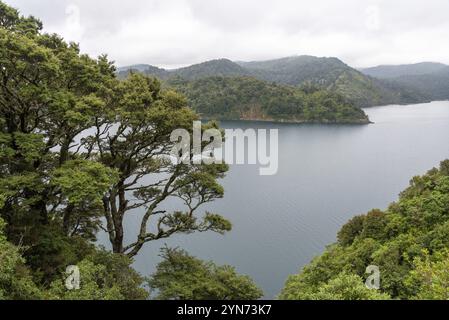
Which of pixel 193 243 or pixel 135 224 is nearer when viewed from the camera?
pixel 193 243

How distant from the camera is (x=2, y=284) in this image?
669 centimetres

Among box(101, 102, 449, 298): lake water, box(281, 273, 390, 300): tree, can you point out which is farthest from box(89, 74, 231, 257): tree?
box(101, 102, 449, 298): lake water

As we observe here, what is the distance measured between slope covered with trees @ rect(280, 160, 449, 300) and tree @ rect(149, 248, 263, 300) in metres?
1.62

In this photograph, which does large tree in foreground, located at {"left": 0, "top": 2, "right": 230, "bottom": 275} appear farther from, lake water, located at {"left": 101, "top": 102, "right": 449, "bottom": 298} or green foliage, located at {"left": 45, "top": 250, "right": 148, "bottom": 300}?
lake water, located at {"left": 101, "top": 102, "right": 449, "bottom": 298}

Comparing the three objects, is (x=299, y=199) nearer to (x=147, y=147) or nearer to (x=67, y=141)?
(x=147, y=147)

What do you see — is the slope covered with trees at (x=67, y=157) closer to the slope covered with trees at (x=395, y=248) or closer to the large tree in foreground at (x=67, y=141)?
the large tree in foreground at (x=67, y=141)

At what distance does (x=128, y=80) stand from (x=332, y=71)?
629ft

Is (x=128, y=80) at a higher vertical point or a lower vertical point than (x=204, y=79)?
lower

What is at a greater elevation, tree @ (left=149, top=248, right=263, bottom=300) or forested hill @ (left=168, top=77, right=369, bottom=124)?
forested hill @ (left=168, top=77, right=369, bottom=124)

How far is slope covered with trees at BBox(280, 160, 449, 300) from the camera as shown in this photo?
9.56 m
